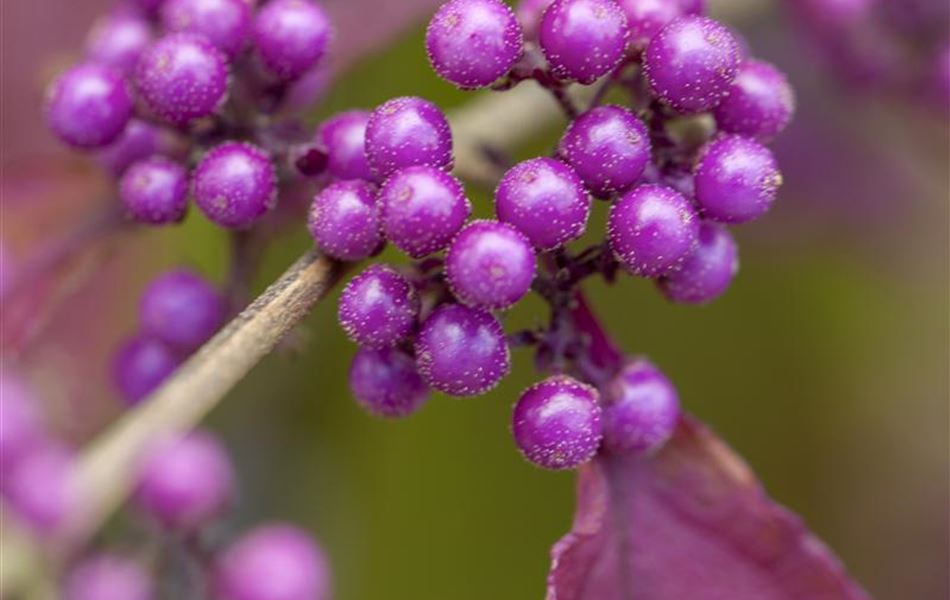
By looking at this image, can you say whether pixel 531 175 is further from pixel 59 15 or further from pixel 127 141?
pixel 59 15

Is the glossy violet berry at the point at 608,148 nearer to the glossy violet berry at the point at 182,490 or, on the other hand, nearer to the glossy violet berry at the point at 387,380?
the glossy violet berry at the point at 387,380

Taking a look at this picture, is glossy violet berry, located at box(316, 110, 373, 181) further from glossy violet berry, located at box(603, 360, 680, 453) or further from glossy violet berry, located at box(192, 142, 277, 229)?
glossy violet berry, located at box(603, 360, 680, 453)

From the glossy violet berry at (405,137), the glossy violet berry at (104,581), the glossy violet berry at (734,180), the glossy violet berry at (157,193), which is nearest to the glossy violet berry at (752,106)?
the glossy violet berry at (734,180)

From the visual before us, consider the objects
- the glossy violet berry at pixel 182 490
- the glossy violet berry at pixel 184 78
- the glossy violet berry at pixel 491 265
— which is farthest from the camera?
the glossy violet berry at pixel 182 490

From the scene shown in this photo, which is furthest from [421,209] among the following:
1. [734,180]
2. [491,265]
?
[734,180]

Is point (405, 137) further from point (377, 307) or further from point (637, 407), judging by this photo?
point (637, 407)

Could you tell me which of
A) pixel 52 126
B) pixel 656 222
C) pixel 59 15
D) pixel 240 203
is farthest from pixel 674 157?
pixel 59 15
